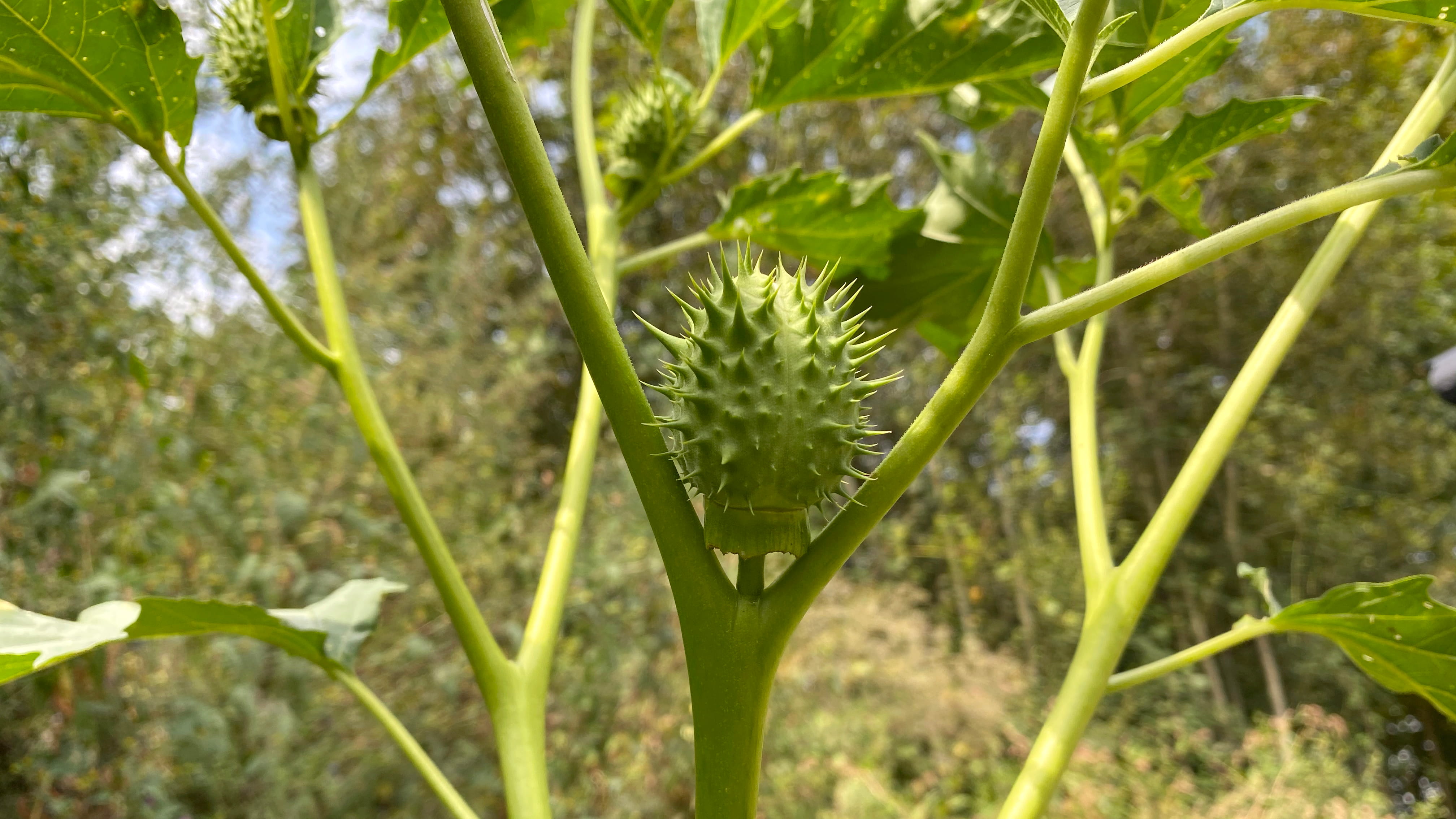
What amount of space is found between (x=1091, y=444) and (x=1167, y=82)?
1.17ft

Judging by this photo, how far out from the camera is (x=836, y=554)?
0.40 metres

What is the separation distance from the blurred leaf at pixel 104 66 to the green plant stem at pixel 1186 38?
598 mm

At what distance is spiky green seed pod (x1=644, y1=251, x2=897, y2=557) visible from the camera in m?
0.41

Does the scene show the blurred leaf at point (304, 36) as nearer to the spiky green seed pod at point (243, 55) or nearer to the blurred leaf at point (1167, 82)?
the spiky green seed pod at point (243, 55)

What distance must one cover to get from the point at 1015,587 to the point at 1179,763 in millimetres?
1307

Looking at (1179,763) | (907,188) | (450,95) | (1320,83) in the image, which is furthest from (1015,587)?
(450,95)

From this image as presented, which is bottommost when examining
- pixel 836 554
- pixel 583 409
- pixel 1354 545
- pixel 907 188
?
pixel 836 554

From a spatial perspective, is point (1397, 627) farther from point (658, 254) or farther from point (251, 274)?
point (251, 274)

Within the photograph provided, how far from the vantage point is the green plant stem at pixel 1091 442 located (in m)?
0.61

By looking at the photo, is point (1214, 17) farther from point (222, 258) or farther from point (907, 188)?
point (907, 188)

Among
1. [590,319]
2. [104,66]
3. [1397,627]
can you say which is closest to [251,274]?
[104,66]

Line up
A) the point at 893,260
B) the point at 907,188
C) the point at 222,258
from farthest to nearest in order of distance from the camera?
1. the point at 907,188
2. the point at 222,258
3. the point at 893,260

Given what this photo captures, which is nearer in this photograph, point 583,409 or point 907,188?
point 583,409

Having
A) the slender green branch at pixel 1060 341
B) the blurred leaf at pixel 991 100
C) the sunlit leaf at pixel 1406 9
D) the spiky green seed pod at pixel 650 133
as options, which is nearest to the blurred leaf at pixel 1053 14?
the sunlit leaf at pixel 1406 9
